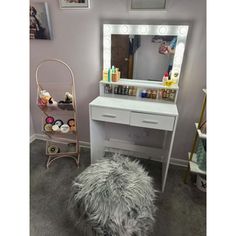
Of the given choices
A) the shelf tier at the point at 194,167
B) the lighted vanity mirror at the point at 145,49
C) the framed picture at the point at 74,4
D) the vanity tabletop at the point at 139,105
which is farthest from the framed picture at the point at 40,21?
the shelf tier at the point at 194,167

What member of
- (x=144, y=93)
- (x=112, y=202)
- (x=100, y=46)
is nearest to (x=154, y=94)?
(x=144, y=93)

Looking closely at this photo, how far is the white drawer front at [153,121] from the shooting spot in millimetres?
1402

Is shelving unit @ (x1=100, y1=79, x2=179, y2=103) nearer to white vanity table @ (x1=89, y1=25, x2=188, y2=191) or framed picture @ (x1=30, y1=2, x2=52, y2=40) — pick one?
white vanity table @ (x1=89, y1=25, x2=188, y2=191)

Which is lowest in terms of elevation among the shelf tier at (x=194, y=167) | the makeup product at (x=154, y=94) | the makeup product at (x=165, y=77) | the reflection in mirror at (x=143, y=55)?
the shelf tier at (x=194, y=167)

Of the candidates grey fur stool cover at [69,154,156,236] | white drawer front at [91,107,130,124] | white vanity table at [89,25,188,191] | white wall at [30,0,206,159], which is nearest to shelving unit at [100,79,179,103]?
white vanity table at [89,25,188,191]

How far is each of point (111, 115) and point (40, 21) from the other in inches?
51.9

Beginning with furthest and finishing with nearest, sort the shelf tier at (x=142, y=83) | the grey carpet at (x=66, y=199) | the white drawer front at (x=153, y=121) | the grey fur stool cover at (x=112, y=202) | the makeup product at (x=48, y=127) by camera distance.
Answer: the makeup product at (x=48, y=127)
the shelf tier at (x=142, y=83)
the white drawer front at (x=153, y=121)
the grey carpet at (x=66, y=199)
the grey fur stool cover at (x=112, y=202)

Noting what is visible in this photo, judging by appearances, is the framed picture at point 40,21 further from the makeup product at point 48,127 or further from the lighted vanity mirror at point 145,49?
the makeup product at point 48,127

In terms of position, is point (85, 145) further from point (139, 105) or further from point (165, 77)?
point (165, 77)

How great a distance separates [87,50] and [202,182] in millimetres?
1862

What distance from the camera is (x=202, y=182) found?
159 centimetres
